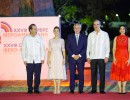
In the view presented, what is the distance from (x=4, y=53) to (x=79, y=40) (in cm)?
245

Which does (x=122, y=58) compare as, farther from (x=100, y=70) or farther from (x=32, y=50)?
(x=32, y=50)

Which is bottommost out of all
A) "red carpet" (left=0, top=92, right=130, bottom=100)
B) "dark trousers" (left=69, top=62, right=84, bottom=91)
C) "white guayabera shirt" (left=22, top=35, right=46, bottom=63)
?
"red carpet" (left=0, top=92, right=130, bottom=100)

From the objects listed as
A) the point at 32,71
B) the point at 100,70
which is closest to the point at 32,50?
the point at 32,71

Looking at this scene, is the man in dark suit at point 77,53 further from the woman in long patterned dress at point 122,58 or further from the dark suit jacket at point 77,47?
the woman in long patterned dress at point 122,58

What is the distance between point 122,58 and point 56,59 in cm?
156

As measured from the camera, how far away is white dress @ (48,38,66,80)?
10160mm

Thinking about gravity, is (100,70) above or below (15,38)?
below

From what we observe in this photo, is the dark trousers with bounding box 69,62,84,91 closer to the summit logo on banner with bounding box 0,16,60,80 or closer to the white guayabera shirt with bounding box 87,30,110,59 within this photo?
the white guayabera shirt with bounding box 87,30,110,59

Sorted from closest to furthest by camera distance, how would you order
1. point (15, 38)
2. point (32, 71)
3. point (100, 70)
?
point (100, 70), point (32, 71), point (15, 38)

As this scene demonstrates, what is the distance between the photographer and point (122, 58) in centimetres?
1008

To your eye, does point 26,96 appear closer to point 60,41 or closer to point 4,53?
point 60,41

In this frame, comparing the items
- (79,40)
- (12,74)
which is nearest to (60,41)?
(79,40)

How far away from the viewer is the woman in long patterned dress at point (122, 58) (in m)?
10.0

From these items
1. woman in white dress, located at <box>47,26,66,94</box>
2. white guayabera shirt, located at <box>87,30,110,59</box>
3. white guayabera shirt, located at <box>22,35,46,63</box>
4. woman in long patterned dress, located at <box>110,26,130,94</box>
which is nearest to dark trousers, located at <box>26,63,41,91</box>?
white guayabera shirt, located at <box>22,35,46,63</box>
